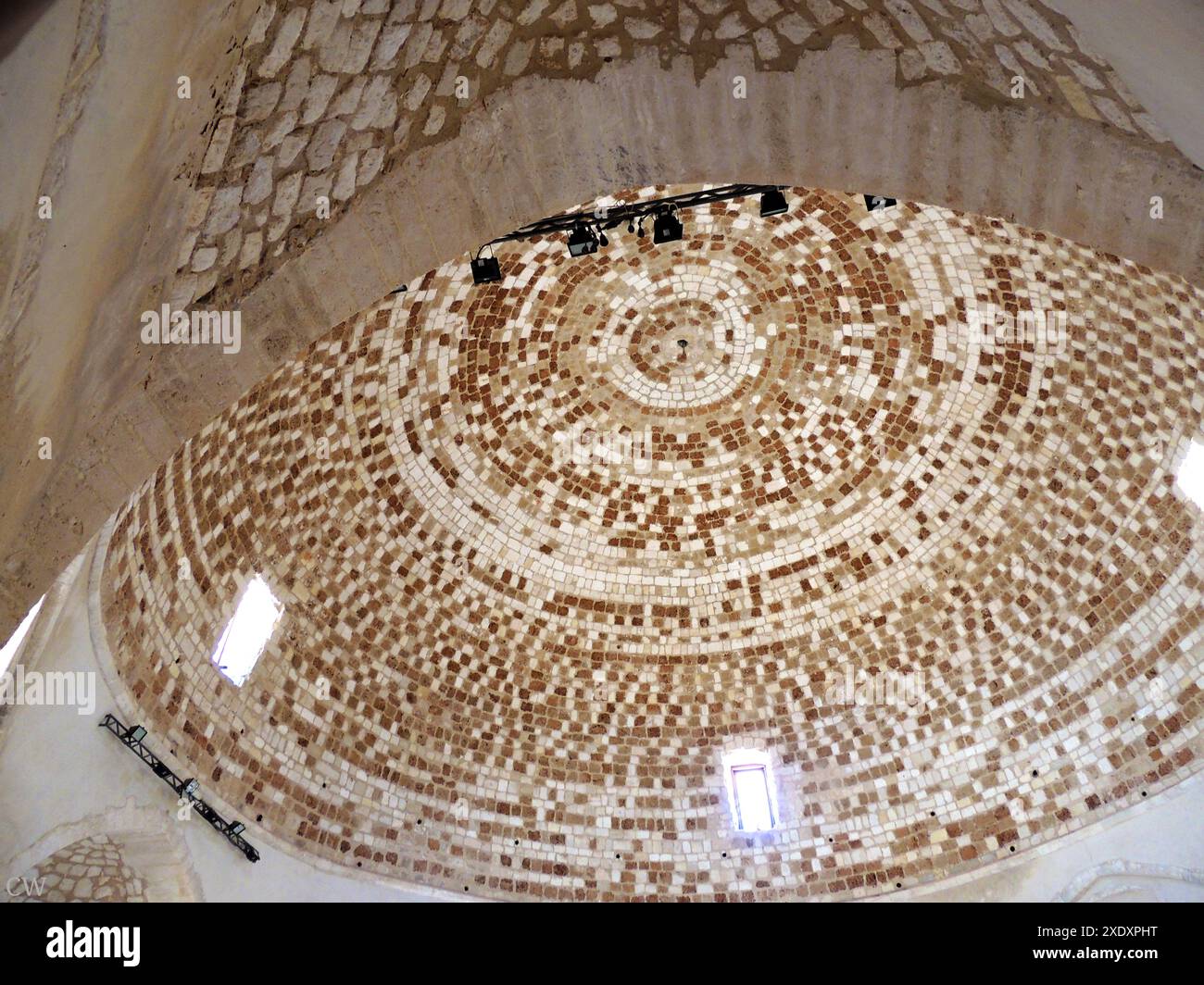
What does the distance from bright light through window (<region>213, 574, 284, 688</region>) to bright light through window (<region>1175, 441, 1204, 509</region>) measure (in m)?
7.33

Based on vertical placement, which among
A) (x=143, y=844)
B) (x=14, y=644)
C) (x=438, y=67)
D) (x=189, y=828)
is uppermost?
(x=438, y=67)

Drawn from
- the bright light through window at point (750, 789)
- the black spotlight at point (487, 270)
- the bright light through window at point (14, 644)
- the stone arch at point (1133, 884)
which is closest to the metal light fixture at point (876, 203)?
the black spotlight at point (487, 270)

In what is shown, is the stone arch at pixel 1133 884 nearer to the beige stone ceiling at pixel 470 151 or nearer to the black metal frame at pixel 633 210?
the black metal frame at pixel 633 210

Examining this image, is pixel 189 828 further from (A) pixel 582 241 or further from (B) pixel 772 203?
(B) pixel 772 203

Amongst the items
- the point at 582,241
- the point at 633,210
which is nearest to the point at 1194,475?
the point at 633,210

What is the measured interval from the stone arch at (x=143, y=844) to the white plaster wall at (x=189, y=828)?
0.01m

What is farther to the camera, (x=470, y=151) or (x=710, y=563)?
(x=710, y=563)

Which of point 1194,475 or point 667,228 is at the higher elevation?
point 667,228

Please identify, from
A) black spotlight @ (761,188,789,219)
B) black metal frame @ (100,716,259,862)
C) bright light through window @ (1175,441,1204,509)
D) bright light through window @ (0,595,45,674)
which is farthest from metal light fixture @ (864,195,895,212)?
black metal frame @ (100,716,259,862)

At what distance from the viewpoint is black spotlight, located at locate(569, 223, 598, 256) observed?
8.30m

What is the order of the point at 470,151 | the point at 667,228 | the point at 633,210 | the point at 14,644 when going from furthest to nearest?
the point at 633,210
the point at 667,228
the point at 14,644
the point at 470,151

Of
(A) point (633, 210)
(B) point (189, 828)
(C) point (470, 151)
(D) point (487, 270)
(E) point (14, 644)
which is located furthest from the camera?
(A) point (633, 210)

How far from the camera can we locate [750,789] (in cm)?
1047

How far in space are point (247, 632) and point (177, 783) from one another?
132 centimetres
